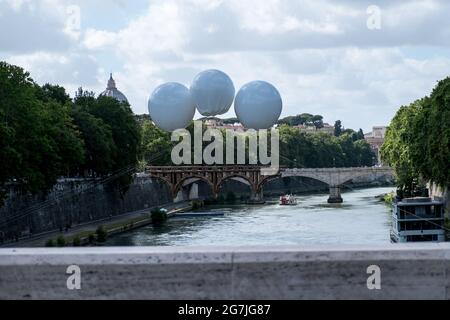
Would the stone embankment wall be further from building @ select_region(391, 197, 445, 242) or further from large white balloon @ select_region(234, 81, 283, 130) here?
large white balloon @ select_region(234, 81, 283, 130)

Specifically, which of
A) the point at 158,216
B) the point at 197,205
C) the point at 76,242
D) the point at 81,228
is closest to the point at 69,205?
the point at 81,228

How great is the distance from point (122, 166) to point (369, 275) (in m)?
55.3

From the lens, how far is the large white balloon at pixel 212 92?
1413 centimetres

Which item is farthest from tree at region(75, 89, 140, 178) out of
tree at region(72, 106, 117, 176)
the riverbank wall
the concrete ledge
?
the concrete ledge

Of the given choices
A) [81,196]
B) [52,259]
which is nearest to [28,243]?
[81,196]

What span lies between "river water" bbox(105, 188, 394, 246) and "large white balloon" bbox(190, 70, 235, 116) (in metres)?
23.2

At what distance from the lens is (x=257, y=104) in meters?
→ 14.2

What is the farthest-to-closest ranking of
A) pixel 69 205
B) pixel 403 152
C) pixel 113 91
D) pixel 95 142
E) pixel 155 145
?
pixel 113 91 → pixel 155 145 → pixel 403 152 → pixel 95 142 → pixel 69 205

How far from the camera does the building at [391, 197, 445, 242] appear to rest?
38125 mm

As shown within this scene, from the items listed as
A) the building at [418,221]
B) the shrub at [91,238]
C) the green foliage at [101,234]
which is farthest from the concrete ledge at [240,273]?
the green foliage at [101,234]

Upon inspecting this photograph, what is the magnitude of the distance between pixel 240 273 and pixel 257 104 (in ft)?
30.6

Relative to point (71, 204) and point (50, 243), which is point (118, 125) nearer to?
point (71, 204)

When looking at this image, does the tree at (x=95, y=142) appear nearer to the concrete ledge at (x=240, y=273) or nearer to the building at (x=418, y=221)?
the building at (x=418, y=221)
